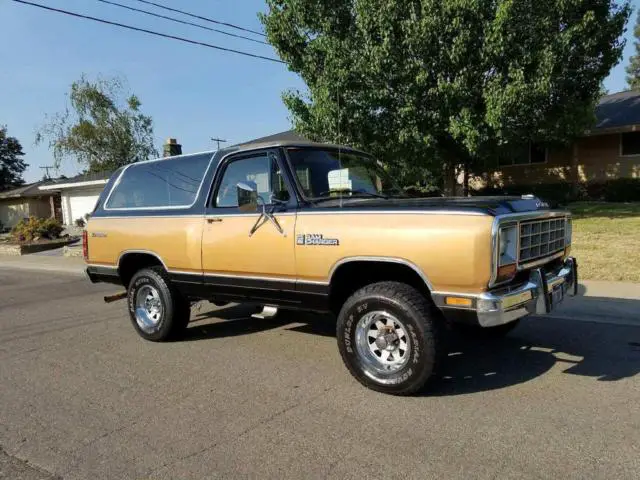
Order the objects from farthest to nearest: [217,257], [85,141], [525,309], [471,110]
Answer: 1. [85,141]
2. [471,110]
3. [217,257]
4. [525,309]

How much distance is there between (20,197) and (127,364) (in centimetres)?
4123

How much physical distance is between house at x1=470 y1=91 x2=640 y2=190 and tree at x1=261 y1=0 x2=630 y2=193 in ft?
16.3

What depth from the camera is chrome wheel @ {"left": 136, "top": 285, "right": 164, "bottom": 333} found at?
238 inches

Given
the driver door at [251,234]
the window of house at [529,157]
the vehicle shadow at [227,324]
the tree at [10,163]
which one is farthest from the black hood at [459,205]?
the tree at [10,163]

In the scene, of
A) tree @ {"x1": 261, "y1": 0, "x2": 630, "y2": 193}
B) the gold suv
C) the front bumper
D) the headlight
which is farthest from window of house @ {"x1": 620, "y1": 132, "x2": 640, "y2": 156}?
the headlight

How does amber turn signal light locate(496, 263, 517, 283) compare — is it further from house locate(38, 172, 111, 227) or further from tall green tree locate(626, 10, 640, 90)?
tall green tree locate(626, 10, 640, 90)

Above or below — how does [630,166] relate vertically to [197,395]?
above

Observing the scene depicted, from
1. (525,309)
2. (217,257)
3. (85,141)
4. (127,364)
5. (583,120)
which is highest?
(85,141)

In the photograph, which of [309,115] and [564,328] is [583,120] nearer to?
[309,115]

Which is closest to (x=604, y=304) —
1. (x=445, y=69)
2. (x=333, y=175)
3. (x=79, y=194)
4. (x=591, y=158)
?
(x=333, y=175)

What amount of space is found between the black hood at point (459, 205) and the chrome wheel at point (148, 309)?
2565 millimetres

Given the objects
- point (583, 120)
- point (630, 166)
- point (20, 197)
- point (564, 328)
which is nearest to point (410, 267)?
point (564, 328)

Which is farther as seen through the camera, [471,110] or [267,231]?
[471,110]

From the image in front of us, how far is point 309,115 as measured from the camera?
15.3m
